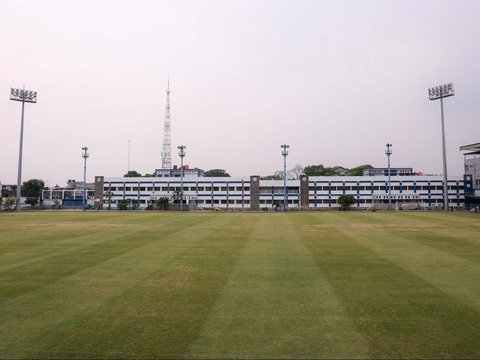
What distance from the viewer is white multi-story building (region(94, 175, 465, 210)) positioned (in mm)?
97688

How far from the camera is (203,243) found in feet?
69.6

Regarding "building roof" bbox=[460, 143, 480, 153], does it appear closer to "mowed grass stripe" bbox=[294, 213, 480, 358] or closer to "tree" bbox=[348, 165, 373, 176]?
"tree" bbox=[348, 165, 373, 176]

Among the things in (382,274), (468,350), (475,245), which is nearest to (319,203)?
(475,245)

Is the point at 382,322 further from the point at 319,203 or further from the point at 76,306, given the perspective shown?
the point at 319,203

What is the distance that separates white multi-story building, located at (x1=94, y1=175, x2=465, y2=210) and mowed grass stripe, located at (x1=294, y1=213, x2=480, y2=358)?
271 feet

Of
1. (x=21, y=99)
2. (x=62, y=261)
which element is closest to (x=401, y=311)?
(x=62, y=261)

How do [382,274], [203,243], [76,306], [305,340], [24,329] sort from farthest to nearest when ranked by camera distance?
1. [203,243]
2. [382,274]
3. [76,306]
4. [24,329]
5. [305,340]

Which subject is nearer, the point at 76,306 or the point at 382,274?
the point at 76,306

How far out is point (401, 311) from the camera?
28.9ft

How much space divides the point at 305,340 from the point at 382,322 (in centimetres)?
207

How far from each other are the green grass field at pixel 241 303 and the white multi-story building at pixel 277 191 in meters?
81.1

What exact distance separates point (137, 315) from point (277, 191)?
93.5 metres

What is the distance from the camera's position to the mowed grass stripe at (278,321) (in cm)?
665

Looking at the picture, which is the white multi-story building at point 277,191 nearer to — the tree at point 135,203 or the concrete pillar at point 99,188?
the concrete pillar at point 99,188
